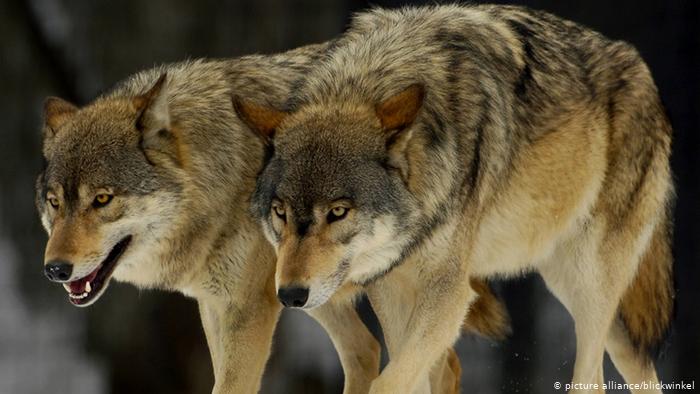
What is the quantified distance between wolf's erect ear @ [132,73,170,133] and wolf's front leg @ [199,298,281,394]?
0.71 meters

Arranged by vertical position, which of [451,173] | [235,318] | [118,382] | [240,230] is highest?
Result: [451,173]

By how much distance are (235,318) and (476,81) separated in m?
1.25

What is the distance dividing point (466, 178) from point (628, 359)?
1.59 meters

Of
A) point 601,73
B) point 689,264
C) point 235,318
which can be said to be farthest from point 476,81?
point 689,264

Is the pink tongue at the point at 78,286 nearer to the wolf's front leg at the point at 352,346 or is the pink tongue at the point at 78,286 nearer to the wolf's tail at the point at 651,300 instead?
the wolf's front leg at the point at 352,346

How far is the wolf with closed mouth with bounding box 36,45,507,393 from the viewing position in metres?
4.34

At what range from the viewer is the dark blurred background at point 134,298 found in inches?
295

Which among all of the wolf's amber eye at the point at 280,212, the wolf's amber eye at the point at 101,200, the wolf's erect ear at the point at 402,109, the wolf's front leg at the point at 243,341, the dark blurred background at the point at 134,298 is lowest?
the dark blurred background at the point at 134,298

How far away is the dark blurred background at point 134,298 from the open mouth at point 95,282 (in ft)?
9.97

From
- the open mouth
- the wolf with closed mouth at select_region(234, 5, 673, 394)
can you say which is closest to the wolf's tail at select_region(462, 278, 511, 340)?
the wolf with closed mouth at select_region(234, 5, 673, 394)

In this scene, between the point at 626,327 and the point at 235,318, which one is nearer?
the point at 235,318

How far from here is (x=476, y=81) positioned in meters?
4.62

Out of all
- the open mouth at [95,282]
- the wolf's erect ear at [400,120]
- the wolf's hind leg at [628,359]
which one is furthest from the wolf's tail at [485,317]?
the open mouth at [95,282]

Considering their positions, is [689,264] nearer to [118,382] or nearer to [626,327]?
[626,327]
